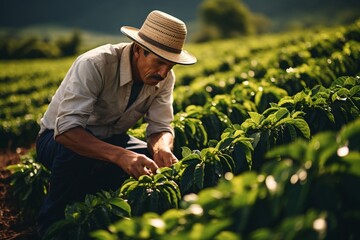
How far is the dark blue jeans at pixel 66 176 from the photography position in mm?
3012

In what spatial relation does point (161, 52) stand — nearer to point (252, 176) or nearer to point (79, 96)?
point (79, 96)

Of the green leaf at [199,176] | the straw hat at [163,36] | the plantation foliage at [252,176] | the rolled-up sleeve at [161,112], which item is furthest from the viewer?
the rolled-up sleeve at [161,112]

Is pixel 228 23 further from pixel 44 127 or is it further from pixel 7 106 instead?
pixel 44 127

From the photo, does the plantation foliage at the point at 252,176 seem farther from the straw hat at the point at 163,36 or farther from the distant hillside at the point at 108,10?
the distant hillside at the point at 108,10

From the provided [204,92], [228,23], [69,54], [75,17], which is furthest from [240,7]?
[75,17]

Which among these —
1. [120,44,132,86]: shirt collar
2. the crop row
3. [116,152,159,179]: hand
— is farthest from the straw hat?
the crop row

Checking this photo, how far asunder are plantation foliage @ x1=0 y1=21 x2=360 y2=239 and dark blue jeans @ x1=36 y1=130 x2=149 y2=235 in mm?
143

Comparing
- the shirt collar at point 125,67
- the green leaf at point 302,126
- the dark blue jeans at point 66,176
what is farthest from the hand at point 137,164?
the green leaf at point 302,126

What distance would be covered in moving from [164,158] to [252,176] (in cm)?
162

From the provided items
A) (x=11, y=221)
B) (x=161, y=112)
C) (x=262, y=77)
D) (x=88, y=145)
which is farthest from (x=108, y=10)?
(x=88, y=145)

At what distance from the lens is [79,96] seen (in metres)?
2.78

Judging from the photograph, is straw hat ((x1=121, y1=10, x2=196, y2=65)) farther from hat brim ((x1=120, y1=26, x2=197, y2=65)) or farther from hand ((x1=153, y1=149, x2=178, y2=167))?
hand ((x1=153, y1=149, x2=178, y2=167))

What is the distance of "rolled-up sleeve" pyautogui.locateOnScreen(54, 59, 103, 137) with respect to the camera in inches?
108

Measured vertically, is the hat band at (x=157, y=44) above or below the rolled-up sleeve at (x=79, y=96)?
above
